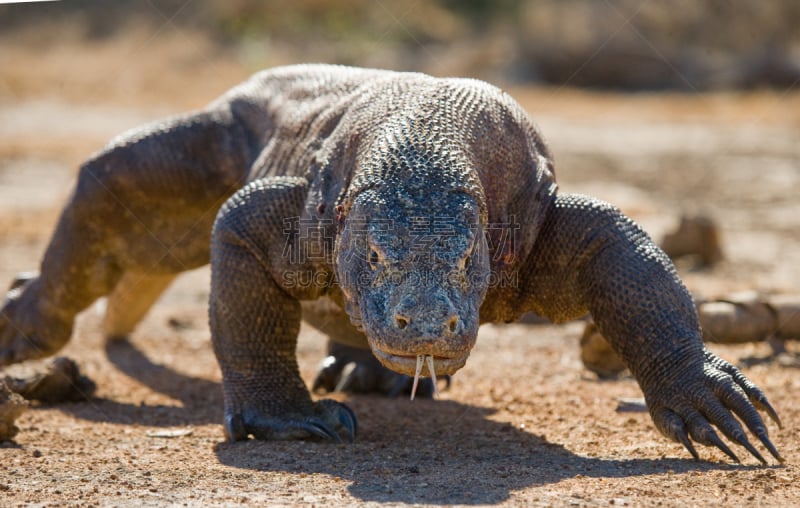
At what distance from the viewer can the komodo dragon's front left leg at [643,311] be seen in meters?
5.01

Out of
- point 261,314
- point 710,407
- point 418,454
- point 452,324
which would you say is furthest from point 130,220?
point 710,407

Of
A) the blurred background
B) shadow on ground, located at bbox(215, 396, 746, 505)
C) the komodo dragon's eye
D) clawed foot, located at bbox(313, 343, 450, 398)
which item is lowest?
shadow on ground, located at bbox(215, 396, 746, 505)

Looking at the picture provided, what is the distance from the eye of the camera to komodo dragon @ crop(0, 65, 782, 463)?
4.25 m

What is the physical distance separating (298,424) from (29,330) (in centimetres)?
246

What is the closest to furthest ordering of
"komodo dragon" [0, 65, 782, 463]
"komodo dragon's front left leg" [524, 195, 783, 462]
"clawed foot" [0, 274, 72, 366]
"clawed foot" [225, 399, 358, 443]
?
1. "komodo dragon" [0, 65, 782, 463]
2. "komodo dragon's front left leg" [524, 195, 783, 462]
3. "clawed foot" [225, 399, 358, 443]
4. "clawed foot" [0, 274, 72, 366]

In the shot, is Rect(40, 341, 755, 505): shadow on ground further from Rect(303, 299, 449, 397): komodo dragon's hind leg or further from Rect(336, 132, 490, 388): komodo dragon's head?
Rect(336, 132, 490, 388): komodo dragon's head

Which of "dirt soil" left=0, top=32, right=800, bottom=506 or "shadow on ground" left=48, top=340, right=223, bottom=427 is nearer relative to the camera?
"dirt soil" left=0, top=32, right=800, bottom=506

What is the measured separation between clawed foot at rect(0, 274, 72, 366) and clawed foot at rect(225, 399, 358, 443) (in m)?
2.05

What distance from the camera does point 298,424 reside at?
5.30 meters

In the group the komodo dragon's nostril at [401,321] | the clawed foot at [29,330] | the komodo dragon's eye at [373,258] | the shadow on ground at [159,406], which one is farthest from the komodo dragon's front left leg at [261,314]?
the clawed foot at [29,330]

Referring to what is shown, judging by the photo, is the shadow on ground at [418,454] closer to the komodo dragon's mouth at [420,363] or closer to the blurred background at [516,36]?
the komodo dragon's mouth at [420,363]

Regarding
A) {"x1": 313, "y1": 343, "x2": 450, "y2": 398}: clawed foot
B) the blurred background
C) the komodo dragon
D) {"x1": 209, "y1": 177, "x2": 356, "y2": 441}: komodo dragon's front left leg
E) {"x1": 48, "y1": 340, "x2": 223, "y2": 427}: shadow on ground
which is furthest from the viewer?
the blurred background

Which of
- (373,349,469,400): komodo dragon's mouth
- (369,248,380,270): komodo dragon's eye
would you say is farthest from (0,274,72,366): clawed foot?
(373,349,469,400): komodo dragon's mouth

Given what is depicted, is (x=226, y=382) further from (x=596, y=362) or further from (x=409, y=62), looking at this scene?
(x=409, y=62)
